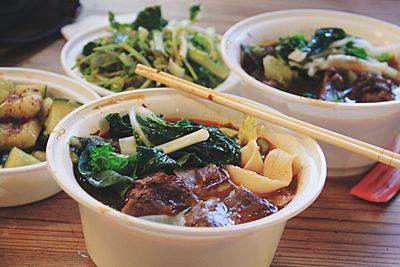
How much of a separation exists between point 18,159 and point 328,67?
4.61ft

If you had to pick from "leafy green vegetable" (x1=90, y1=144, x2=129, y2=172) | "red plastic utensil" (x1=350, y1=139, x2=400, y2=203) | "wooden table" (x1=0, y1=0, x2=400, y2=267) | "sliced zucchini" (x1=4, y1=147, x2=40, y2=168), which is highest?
"leafy green vegetable" (x1=90, y1=144, x2=129, y2=172)

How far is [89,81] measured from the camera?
2623 mm

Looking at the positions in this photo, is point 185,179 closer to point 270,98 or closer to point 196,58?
point 270,98

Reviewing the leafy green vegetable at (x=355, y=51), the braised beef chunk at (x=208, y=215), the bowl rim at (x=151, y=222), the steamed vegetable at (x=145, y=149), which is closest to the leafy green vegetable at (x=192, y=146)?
the steamed vegetable at (x=145, y=149)

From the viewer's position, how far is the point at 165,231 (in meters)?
1.38

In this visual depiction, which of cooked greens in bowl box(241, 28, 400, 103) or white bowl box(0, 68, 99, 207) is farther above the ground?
cooked greens in bowl box(241, 28, 400, 103)

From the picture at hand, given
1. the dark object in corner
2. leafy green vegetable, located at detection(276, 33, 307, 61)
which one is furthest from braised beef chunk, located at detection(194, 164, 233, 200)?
the dark object in corner

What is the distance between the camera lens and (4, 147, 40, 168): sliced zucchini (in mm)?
1930

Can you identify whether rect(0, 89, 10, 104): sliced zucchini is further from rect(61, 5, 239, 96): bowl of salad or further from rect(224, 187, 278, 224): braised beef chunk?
rect(224, 187, 278, 224): braised beef chunk

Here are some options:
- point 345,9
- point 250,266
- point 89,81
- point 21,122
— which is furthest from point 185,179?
point 345,9

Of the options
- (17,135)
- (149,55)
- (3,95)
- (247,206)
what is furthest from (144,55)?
(247,206)

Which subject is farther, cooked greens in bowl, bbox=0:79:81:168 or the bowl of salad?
the bowl of salad

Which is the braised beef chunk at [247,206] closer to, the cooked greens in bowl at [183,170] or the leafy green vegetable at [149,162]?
the cooked greens in bowl at [183,170]

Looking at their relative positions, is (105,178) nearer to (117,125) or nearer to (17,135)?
(117,125)
